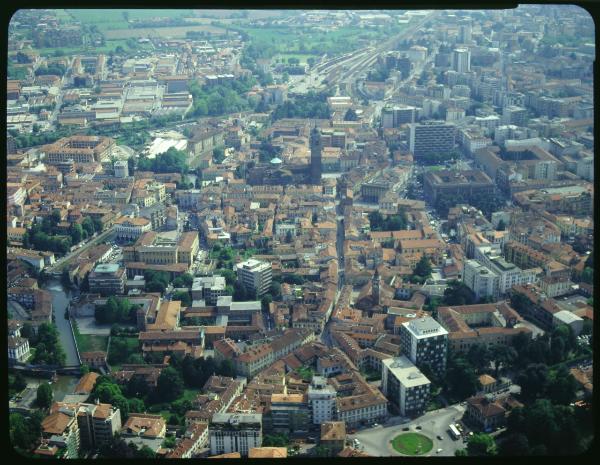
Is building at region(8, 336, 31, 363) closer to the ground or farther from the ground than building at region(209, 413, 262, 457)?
closer to the ground

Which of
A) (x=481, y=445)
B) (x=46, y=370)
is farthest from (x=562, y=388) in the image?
(x=46, y=370)

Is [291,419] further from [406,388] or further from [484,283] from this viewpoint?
[484,283]

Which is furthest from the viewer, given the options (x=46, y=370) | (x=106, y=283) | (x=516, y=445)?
(x=106, y=283)

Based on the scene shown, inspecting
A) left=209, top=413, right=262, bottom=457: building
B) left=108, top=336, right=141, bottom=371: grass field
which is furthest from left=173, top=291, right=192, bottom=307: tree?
left=209, top=413, right=262, bottom=457: building

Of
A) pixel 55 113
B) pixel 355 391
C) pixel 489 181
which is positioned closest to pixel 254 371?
pixel 355 391

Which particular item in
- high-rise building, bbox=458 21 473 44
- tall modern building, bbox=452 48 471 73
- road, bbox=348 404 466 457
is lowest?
road, bbox=348 404 466 457

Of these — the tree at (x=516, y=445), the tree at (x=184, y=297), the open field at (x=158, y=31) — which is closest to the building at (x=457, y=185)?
the tree at (x=184, y=297)

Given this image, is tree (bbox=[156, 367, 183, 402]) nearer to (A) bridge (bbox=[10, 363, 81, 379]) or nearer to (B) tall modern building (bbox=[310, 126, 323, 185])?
(A) bridge (bbox=[10, 363, 81, 379])
